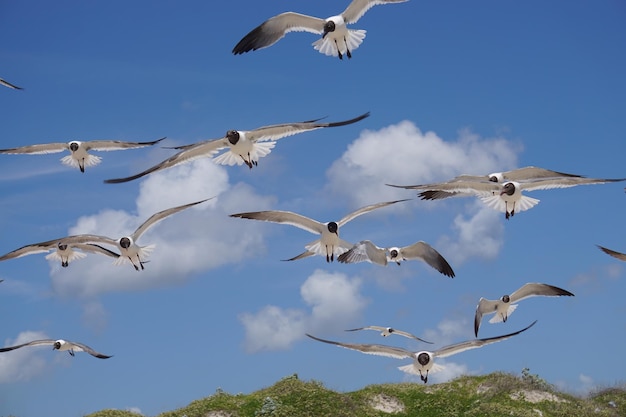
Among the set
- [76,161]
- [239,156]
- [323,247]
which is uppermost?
[76,161]

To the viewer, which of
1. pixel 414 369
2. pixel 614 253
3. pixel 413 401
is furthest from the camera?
pixel 413 401

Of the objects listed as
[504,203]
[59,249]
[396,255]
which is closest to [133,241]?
[59,249]

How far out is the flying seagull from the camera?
65.5 ft

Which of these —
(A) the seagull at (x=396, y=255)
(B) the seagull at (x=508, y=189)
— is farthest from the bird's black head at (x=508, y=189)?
(A) the seagull at (x=396, y=255)

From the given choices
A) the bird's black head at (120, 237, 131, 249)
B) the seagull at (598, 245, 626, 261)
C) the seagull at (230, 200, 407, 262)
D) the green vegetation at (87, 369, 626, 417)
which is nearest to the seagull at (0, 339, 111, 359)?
the green vegetation at (87, 369, 626, 417)

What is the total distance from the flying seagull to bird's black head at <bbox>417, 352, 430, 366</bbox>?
7305 mm

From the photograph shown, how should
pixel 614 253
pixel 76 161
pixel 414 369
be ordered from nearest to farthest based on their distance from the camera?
pixel 614 253 < pixel 414 369 < pixel 76 161

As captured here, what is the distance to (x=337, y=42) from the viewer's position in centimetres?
2106

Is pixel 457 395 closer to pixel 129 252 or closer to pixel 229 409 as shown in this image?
pixel 229 409

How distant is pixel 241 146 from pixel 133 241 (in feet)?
13.8

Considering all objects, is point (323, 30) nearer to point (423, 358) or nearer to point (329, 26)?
point (329, 26)

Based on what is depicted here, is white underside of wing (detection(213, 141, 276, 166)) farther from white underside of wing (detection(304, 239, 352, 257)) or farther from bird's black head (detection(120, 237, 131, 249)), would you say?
bird's black head (detection(120, 237, 131, 249))

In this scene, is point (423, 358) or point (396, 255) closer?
point (423, 358)

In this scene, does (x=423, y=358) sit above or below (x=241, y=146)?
below
